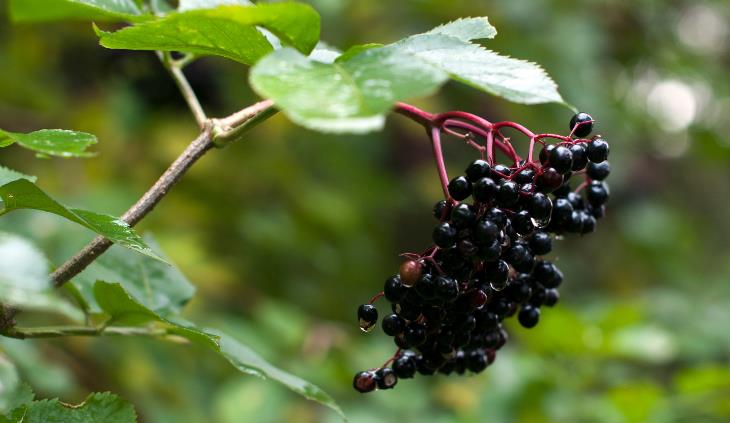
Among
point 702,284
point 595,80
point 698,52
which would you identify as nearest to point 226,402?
point 595,80

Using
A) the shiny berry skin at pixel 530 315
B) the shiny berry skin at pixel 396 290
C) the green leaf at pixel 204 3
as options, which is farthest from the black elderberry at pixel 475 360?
the green leaf at pixel 204 3

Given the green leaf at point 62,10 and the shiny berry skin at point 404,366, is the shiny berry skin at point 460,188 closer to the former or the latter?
the shiny berry skin at point 404,366

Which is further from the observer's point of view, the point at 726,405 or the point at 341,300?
the point at 341,300

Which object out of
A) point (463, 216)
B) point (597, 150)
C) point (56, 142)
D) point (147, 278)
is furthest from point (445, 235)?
point (147, 278)

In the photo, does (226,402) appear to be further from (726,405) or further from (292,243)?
(726,405)

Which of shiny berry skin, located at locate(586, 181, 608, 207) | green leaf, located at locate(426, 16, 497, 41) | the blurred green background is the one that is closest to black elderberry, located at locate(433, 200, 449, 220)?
green leaf, located at locate(426, 16, 497, 41)

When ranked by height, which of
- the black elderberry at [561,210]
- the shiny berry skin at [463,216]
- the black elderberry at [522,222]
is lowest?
the shiny berry skin at [463,216]
